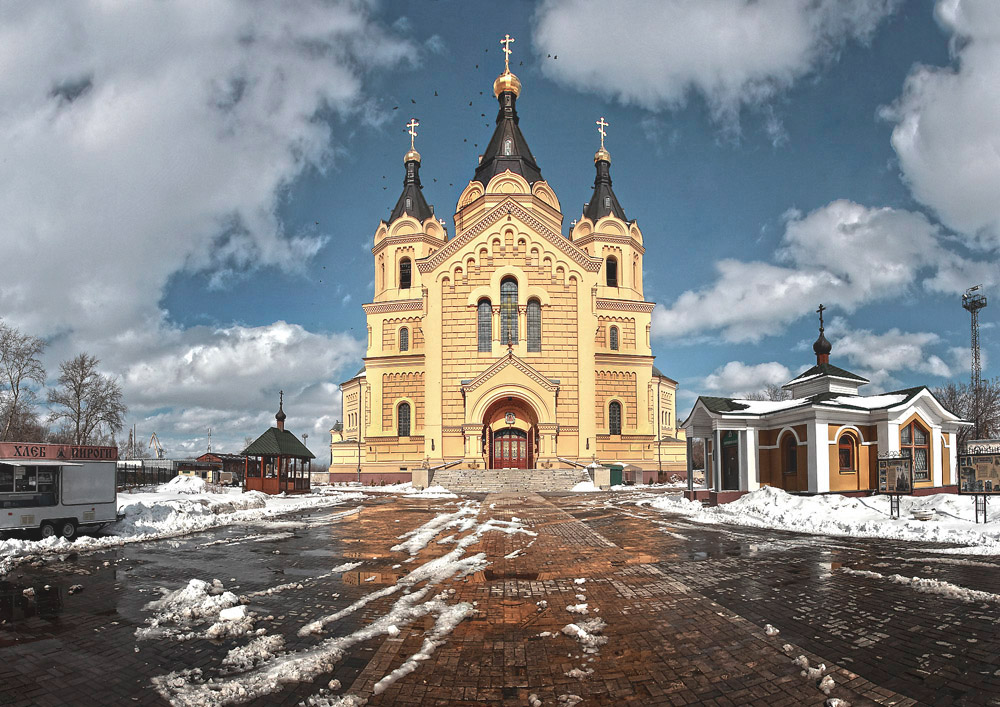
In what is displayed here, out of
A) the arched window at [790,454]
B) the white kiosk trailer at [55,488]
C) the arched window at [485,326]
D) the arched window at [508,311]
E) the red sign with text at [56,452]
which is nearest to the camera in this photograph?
the white kiosk trailer at [55,488]

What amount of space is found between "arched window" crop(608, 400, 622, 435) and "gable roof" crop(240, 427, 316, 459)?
1956cm

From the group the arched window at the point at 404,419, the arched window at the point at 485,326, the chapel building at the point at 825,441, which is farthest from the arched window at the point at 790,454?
the arched window at the point at 404,419

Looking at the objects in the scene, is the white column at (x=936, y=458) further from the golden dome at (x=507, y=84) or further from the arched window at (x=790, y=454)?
the golden dome at (x=507, y=84)

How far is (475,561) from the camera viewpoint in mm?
10789

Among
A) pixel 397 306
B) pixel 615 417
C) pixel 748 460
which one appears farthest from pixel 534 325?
pixel 748 460

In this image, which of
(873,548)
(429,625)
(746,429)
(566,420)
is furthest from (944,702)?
(566,420)

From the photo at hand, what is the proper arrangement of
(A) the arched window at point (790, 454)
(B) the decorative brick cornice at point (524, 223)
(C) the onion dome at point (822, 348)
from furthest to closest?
1. (B) the decorative brick cornice at point (524, 223)
2. (C) the onion dome at point (822, 348)
3. (A) the arched window at point (790, 454)

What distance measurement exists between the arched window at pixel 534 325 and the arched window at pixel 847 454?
2085 cm

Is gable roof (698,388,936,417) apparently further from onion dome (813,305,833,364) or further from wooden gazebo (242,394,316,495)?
wooden gazebo (242,394,316,495)

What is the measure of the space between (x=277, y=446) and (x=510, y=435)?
46.8 feet

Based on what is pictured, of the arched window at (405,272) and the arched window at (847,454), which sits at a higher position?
the arched window at (405,272)

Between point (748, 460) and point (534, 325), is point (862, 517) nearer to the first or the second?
point (748, 460)

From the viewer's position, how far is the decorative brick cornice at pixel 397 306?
142 feet

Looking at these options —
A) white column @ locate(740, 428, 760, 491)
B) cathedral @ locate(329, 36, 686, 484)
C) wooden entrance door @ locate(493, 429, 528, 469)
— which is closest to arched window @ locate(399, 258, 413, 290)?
cathedral @ locate(329, 36, 686, 484)
